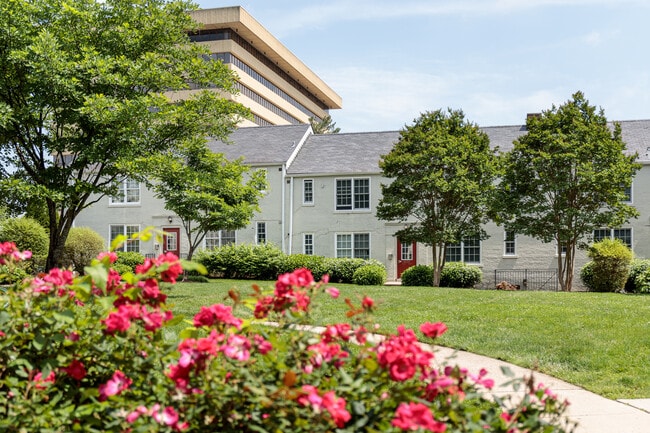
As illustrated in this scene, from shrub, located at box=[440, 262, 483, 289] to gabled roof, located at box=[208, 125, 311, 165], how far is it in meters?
9.65

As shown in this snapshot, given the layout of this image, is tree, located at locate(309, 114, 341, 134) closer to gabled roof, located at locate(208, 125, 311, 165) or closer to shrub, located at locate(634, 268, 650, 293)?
gabled roof, located at locate(208, 125, 311, 165)

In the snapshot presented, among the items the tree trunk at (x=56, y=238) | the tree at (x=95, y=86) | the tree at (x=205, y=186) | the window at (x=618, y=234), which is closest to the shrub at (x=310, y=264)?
the tree at (x=205, y=186)

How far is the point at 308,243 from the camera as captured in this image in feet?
102

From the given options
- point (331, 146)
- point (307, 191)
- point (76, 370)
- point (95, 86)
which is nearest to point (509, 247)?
point (307, 191)

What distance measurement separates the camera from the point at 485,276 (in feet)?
95.2

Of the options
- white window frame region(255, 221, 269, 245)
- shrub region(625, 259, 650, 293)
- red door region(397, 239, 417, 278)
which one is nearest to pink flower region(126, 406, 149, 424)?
shrub region(625, 259, 650, 293)

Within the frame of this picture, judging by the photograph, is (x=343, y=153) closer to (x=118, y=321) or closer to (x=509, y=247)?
(x=509, y=247)

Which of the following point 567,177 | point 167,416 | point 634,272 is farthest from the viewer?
point 634,272

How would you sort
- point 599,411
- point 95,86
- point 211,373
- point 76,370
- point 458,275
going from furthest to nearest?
point 458,275 → point 95,86 → point 599,411 → point 76,370 → point 211,373

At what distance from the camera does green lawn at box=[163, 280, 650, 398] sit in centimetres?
751

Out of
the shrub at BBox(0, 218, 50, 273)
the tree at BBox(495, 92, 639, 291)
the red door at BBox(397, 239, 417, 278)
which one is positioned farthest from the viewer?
the red door at BBox(397, 239, 417, 278)

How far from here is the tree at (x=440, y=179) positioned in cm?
2422

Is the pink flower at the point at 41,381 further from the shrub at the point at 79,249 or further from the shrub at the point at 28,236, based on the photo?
the shrub at the point at 79,249

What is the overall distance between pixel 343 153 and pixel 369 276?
943 centimetres
